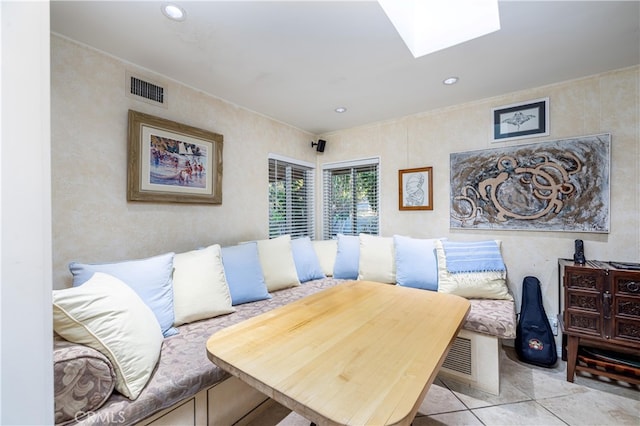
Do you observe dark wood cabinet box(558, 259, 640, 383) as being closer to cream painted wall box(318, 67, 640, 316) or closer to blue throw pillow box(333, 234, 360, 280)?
cream painted wall box(318, 67, 640, 316)

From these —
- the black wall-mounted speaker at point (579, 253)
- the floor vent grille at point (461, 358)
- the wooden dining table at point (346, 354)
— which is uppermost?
the black wall-mounted speaker at point (579, 253)

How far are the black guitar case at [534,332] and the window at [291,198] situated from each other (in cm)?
247

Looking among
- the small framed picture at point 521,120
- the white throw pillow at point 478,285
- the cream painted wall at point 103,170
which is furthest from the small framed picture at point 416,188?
the cream painted wall at point 103,170

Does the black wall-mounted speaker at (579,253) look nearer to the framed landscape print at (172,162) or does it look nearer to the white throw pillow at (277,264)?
the white throw pillow at (277,264)

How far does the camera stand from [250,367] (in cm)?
97

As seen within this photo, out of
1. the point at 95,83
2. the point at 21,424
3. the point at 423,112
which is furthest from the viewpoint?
the point at 423,112

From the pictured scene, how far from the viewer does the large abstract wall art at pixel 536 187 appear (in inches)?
88.3

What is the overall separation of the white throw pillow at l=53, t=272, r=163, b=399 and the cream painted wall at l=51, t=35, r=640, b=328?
83cm

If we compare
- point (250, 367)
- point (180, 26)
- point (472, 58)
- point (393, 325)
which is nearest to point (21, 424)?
point (250, 367)

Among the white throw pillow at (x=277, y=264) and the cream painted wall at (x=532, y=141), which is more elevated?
the cream painted wall at (x=532, y=141)

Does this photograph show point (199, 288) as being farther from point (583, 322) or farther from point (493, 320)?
point (583, 322)

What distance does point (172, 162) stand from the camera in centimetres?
225

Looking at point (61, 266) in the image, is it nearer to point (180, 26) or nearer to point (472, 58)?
point (180, 26)

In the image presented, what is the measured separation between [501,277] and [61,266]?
3266mm
